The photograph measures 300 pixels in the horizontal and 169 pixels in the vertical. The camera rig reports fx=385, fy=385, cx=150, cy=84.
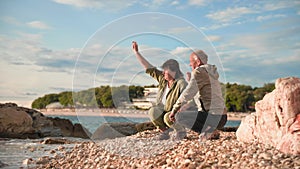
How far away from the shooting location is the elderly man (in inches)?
262

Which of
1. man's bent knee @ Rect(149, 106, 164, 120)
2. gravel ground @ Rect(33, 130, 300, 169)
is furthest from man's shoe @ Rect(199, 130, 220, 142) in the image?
man's bent knee @ Rect(149, 106, 164, 120)

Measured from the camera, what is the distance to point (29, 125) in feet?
44.1

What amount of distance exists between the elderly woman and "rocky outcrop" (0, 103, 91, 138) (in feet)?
18.2

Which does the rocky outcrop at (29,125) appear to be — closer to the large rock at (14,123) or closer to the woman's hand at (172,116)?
the large rock at (14,123)

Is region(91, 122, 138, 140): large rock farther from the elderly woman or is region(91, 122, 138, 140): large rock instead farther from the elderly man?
the elderly man

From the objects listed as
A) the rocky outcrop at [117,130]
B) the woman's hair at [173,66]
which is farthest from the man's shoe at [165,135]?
the rocky outcrop at [117,130]

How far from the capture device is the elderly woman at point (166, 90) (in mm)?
7078

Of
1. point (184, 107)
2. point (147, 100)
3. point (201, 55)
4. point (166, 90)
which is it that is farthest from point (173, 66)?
point (147, 100)

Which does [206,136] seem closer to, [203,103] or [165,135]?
[203,103]

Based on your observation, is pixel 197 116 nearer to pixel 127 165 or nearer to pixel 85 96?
pixel 127 165

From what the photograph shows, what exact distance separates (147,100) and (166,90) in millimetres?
608

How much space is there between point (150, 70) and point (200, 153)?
2.22 metres

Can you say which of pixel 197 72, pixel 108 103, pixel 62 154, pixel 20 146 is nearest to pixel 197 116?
pixel 197 72

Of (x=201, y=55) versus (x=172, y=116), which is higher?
(x=201, y=55)
